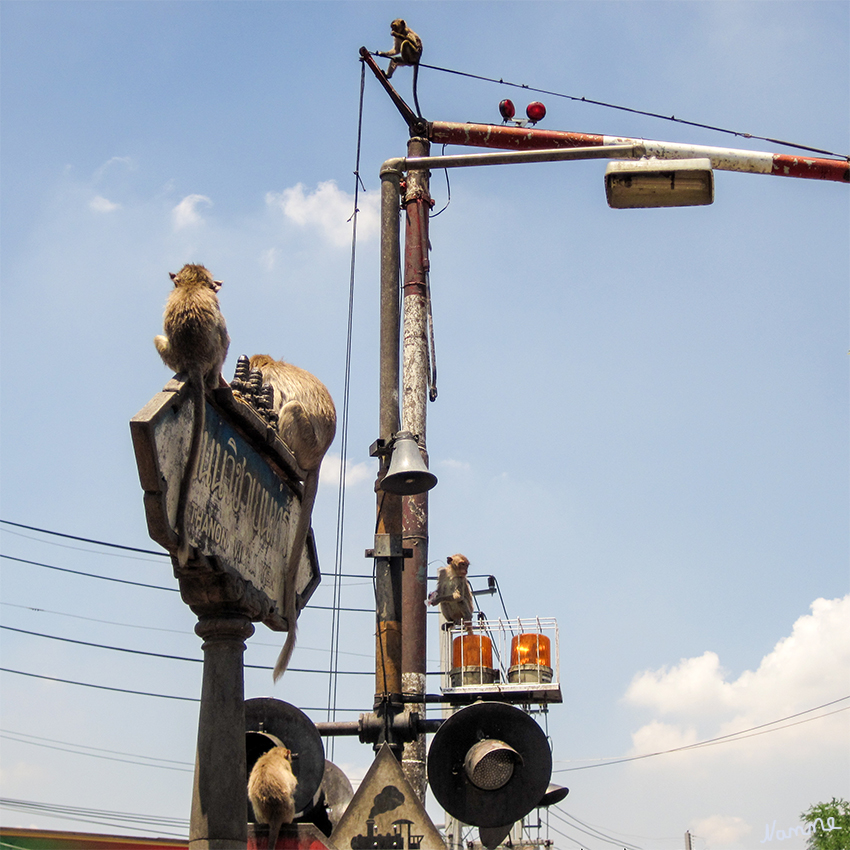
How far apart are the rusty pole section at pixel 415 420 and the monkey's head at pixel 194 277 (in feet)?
11.7

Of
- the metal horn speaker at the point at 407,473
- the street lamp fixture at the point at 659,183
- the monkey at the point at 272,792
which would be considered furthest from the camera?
the street lamp fixture at the point at 659,183

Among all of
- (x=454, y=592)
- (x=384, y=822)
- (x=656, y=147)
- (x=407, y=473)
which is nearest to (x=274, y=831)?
(x=384, y=822)

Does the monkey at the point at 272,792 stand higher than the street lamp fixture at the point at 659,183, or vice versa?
the street lamp fixture at the point at 659,183

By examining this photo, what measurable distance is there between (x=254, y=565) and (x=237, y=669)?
1.95ft

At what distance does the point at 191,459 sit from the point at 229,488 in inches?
18.8

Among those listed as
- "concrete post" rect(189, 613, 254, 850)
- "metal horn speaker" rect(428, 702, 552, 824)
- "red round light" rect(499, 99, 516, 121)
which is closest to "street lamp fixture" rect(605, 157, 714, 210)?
"metal horn speaker" rect(428, 702, 552, 824)

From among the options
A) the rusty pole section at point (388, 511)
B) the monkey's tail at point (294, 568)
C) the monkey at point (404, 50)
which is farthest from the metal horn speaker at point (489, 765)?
the monkey at point (404, 50)

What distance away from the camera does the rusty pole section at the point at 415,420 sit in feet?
27.4

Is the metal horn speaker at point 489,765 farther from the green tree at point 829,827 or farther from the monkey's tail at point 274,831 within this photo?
the green tree at point 829,827

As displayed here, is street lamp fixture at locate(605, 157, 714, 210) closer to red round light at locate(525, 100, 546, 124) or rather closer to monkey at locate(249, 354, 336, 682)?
monkey at locate(249, 354, 336, 682)

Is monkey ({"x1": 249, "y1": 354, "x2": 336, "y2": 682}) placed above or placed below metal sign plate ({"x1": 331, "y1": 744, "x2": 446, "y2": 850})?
above

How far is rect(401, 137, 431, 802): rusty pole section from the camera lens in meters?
8.36

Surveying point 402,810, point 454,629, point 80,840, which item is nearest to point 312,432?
point 402,810

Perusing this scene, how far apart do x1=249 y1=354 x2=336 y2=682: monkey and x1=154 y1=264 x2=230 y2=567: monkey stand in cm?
102
